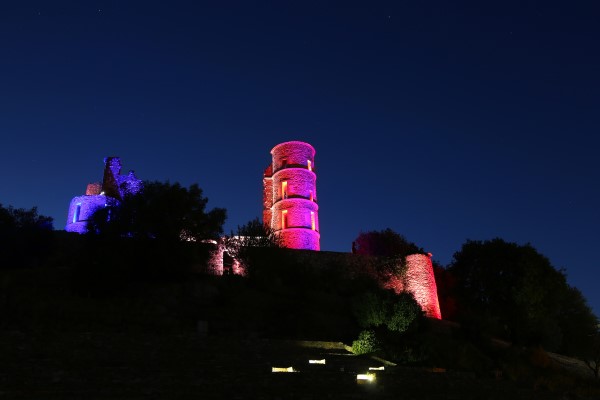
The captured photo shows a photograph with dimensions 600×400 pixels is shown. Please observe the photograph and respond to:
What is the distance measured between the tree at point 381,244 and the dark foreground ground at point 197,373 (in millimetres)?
21377

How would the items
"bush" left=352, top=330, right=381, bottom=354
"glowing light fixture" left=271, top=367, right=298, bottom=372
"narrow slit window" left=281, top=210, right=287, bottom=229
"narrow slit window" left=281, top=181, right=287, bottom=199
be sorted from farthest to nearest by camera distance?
"narrow slit window" left=281, top=181, right=287, bottom=199
"narrow slit window" left=281, top=210, right=287, bottom=229
"bush" left=352, top=330, right=381, bottom=354
"glowing light fixture" left=271, top=367, right=298, bottom=372

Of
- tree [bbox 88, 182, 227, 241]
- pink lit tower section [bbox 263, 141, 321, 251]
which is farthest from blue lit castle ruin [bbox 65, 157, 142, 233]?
pink lit tower section [bbox 263, 141, 321, 251]

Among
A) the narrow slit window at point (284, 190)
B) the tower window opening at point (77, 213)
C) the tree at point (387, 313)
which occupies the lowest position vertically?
the tree at point (387, 313)

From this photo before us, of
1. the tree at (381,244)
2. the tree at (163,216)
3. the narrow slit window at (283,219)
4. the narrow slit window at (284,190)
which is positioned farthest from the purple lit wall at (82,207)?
the tree at (381,244)

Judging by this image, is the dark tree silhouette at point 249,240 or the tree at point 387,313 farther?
the dark tree silhouette at point 249,240

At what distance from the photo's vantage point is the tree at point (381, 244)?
1483 inches

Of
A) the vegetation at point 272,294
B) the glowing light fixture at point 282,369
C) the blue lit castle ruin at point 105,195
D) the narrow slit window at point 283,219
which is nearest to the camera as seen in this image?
the glowing light fixture at point 282,369

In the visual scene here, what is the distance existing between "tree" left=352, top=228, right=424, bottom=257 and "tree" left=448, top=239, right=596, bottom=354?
3.91 m

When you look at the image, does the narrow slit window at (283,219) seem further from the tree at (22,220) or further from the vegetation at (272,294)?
the tree at (22,220)

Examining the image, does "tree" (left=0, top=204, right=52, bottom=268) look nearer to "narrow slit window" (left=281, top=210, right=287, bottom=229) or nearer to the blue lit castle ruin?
the blue lit castle ruin

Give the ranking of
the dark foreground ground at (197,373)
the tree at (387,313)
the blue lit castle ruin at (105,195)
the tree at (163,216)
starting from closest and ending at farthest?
the dark foreground ground at (197,373) < the tree at (387,313) < the tree at (163,216) < the blue lit castle ruin at (105,195)

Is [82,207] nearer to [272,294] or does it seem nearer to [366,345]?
[272,294]

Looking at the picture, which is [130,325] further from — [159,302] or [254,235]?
[254,235]

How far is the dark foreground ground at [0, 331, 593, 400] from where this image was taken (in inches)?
361
